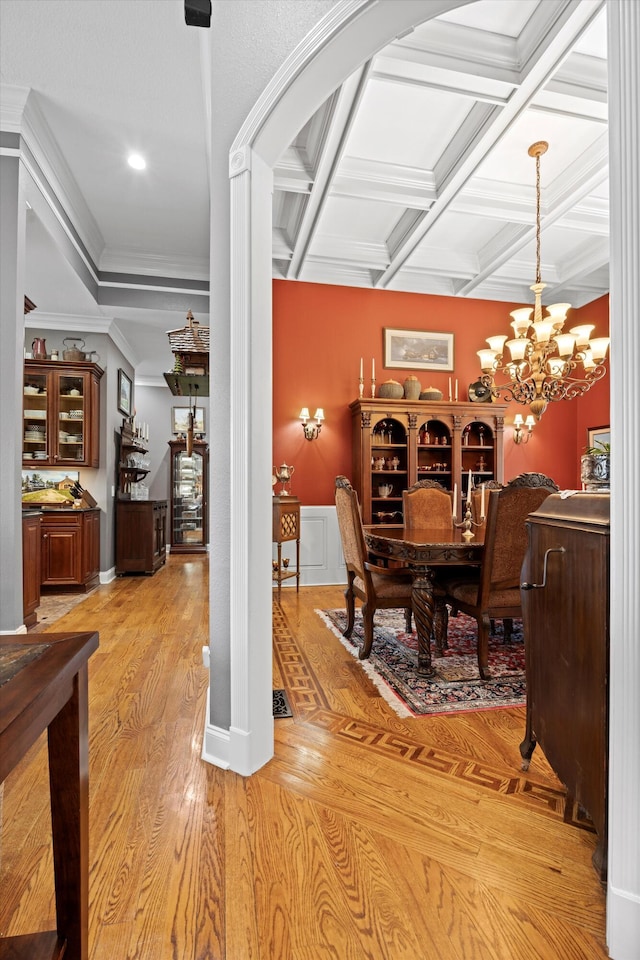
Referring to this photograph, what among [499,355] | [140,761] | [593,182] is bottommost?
[140,761]

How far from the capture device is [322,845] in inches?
56.9

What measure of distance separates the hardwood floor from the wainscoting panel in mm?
3005

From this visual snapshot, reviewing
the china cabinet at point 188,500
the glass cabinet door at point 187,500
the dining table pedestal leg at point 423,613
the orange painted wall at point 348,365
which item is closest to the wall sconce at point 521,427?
the orange painted wall at point 348,365

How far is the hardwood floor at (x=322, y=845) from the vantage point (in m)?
1.15

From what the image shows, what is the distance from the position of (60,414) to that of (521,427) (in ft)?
17.7

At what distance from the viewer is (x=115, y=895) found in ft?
4.14

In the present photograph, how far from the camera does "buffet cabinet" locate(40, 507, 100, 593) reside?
16.6ft

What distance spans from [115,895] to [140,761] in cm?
66

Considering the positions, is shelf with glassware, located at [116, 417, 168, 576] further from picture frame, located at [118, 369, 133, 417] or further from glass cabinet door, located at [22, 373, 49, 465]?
glass cabinet door, located at [22, 373, 49, 465]

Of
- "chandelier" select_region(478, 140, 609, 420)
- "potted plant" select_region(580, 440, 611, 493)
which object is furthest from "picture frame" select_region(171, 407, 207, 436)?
"potted plant" select_region(580, 440, 611, 493)

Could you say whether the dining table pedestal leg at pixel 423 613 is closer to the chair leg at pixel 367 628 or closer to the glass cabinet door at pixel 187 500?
the chair leg at pixel 367 628

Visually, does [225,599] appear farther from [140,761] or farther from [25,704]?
[25,704]

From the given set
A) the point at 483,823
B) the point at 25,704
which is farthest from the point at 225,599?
the point at 25,704

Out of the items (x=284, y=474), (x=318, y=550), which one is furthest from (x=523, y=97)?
(x=318, y=550)
